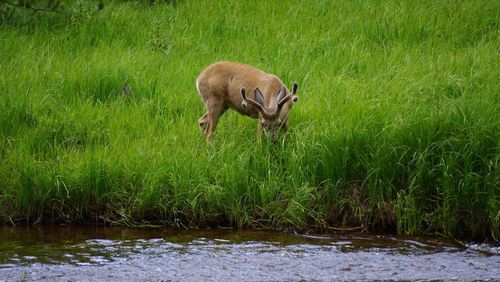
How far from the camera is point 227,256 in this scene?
25.2 ft

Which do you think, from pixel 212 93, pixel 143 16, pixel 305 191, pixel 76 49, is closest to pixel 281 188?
pixel 305 191

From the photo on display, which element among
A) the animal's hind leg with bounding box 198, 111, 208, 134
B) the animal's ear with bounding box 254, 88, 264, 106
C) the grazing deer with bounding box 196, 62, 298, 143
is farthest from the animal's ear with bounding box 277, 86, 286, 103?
the animal's hind leg with bounding box 198, 111, 208, 134

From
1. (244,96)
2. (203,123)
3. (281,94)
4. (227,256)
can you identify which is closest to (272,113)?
(281,94)

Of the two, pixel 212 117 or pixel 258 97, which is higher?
pixel 258 97

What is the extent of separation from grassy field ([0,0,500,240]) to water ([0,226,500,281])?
327mm

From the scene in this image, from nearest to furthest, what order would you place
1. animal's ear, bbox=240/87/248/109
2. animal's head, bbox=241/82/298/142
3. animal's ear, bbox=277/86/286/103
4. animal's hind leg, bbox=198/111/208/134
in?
animal's ear, bbox=240/87/248/109
animal's head, bbox=241/82/298/142
animal's ear, bbox=277/86/286/103
animal's hind leg, bbox=198/111/208/134

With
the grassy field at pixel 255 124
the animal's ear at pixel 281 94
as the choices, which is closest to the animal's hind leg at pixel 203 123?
the grassy field at pixel 255 124

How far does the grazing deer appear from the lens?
9.77 m

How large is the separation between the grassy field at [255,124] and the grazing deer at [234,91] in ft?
0.67

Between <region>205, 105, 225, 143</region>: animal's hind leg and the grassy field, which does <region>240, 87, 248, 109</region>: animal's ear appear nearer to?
the grassy field

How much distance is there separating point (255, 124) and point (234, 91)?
467 millimetres

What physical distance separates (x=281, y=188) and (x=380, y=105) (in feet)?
5.39

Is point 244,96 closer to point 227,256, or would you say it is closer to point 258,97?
point 258,97

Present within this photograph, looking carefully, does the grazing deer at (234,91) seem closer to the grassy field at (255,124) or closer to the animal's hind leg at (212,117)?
the animal's hind leg at (212,117)
